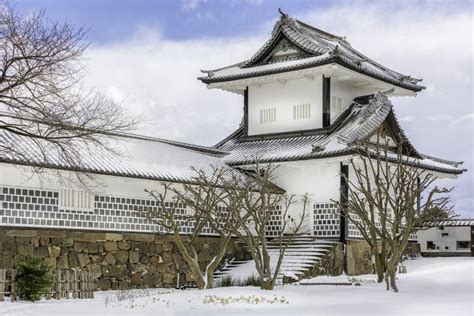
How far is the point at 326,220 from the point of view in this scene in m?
31.4

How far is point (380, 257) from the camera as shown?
23.4 meters

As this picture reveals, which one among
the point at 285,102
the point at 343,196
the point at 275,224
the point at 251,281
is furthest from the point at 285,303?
the point at 285,102

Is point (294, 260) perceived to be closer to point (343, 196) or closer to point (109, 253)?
point (343, 196)

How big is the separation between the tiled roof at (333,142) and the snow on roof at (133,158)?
1.80 m

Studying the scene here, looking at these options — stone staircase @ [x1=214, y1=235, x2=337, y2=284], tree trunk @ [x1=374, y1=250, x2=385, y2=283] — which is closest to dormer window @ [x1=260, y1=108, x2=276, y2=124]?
stone staircase @ [x1=214, y1=235, x2=337, y2=284]

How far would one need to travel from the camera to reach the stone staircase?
91.2 feet

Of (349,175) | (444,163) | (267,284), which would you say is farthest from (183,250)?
(444,163)

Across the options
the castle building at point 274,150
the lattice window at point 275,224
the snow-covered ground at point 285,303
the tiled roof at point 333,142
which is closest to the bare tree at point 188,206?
the castle building at point 274,150

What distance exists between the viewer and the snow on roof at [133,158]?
23.7 m

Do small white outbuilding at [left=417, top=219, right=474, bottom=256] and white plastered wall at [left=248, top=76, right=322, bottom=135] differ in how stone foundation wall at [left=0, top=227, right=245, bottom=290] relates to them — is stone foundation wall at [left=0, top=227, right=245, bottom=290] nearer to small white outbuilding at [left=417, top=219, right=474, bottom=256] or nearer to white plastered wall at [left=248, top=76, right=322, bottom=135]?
white plastered wall at [left=248, top=76, right=322, bottom=135]

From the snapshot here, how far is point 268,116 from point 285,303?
1796 cm

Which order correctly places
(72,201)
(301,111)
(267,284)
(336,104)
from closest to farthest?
(267,284)
(72,201)
(336,104)
(301,111)

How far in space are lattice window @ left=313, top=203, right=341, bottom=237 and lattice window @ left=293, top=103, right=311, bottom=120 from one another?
191 inches

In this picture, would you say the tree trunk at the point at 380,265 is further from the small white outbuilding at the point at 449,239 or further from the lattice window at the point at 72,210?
the small white outbuilding at the point at 449,239
